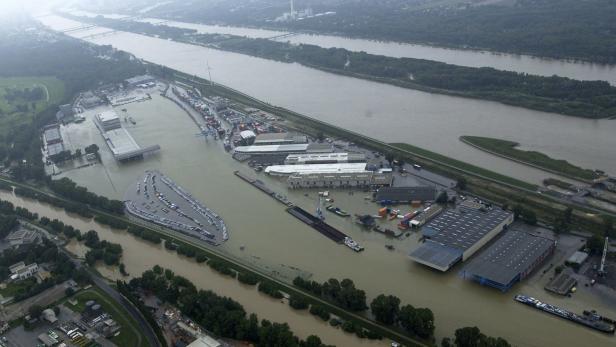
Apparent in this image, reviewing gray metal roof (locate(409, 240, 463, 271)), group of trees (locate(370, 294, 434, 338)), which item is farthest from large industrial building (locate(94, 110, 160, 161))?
group of trees (locate(370, 294, 434, 338))

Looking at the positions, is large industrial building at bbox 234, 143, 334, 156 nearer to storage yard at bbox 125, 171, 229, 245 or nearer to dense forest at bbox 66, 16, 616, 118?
storage yard at bbox 125, 171, 229, 245

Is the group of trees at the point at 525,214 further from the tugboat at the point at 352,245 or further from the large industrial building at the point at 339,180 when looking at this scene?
the tugboat at the point at 352,245

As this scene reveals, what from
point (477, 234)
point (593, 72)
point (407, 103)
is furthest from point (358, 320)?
point (593, 72)

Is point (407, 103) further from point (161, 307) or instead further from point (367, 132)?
point (161, 307)

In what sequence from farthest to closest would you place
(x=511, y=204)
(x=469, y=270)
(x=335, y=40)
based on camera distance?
(x=335, y=40), (x=511, y=204), (x=469, y=270)

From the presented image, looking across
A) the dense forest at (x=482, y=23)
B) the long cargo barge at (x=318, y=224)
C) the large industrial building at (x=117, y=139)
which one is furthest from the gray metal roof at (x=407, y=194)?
the dense forest at (x=482, y=23)

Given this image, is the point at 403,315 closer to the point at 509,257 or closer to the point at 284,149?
the point at 509,257
